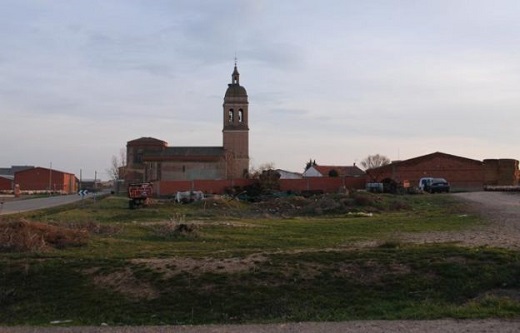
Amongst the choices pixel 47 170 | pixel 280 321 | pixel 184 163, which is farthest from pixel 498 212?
pixel 47 170

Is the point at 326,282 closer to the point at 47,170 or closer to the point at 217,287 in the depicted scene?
the point at 217,287

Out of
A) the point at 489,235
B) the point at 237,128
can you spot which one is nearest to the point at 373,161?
the point at 237,128

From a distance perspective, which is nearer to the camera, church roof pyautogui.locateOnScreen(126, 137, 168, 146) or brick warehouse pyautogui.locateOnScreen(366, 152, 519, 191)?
brick warehouse pyautogui.locateOnScreen(366, 152, 519, 191)

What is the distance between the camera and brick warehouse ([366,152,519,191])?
73.2 meters

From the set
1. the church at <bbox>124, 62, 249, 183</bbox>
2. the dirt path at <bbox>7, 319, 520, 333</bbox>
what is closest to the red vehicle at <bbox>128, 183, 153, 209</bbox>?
the dirt path at <bbox>7, 319, 520, 333</bbox>

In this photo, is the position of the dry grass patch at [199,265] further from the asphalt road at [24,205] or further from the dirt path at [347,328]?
the asphalt road at [24,205]

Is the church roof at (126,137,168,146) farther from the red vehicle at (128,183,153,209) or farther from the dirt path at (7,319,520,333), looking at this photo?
the dirt path at (7,319,520,333)

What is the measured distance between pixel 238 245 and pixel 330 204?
22.0m

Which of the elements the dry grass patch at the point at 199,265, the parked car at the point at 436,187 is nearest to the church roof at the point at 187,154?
the parked car at the point at 436,187

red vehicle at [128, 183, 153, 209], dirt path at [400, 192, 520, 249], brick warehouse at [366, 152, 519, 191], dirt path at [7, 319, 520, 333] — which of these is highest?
brick warehouse at [366, 152, 519, 191]

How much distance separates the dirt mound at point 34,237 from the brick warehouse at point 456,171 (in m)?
57.0

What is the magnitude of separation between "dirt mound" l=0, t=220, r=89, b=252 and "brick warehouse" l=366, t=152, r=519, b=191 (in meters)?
57.0

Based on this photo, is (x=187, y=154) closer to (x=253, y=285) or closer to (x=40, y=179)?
(x=40, y=179)

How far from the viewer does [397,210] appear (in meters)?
40.4
